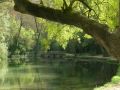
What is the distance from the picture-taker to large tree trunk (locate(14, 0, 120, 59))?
7.27 metres

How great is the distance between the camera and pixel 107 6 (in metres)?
9.16

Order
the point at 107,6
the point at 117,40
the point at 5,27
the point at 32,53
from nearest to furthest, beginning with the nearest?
the point at 117,40 < the point at 107,6 < the point at 5,27 < the point at 32,53

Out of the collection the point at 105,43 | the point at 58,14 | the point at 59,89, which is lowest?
the point at 59,89

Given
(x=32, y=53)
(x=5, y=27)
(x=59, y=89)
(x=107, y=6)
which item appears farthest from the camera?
(x=32, y=53)

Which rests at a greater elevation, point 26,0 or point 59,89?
point 26,0

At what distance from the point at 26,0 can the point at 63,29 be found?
109 inches

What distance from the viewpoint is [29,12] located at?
7.52 m

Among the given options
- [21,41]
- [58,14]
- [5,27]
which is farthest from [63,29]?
[21,41]

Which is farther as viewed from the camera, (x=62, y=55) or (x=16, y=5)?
(x=62, y=55)

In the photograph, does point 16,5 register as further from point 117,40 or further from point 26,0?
point 117,40

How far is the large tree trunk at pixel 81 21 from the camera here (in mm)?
7268

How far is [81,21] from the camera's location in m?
7.44

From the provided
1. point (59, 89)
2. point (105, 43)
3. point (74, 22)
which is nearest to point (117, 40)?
point (105, 43)

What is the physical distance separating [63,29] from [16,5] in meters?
2.86
